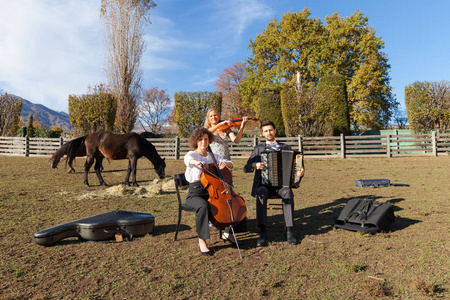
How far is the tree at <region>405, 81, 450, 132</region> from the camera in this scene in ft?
61.6

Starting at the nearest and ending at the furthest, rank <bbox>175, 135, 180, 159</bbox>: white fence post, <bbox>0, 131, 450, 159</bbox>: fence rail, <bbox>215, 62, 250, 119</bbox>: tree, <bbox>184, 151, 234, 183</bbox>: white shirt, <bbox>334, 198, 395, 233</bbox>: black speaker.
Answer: <bbox>184, 151, 234, 183</bbox>: white shirt → <bbox>334, 198, 395, 233</bbox>: black speaker → <bbox>0, 131, 450, 159</bbox>: fence rail → <bbox>175, 135, 180, 159</bbox>: white fence post → <bbox>215, 62, 250, 119</bbox>: tree

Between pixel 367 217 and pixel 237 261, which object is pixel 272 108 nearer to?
pixel 367 217

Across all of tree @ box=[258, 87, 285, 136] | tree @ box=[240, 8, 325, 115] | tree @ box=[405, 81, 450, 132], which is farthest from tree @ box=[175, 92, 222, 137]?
tree @ box=[405, 81, 450, 132]

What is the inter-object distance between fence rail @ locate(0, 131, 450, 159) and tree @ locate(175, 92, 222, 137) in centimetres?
178

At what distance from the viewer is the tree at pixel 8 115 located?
76.5 ft

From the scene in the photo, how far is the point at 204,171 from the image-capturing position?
345cm

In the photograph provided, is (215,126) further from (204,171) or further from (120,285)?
(120,285)

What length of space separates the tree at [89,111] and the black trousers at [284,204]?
18410 millimetres

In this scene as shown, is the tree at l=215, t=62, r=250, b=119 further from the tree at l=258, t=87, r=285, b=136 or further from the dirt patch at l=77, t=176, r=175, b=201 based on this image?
the dirt patch at l=77, t=176, r=175, b=201

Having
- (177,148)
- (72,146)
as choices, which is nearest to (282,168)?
(72,146)

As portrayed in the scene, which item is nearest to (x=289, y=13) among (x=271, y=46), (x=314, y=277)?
(x=271, y=46)

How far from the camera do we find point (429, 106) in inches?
754

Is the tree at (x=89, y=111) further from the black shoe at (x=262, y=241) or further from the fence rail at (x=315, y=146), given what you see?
the black shoe at (x=262, y=241)

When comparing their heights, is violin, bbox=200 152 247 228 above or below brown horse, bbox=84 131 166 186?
below
